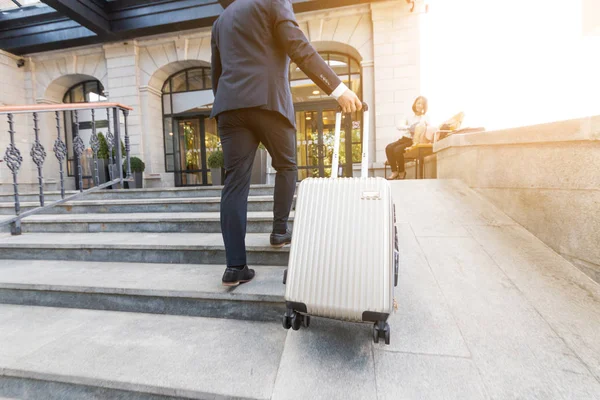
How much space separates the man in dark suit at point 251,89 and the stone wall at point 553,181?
1219 millimetres

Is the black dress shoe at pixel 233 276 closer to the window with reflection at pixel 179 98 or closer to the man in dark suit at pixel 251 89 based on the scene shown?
the man in dark suit at pixel 251 89

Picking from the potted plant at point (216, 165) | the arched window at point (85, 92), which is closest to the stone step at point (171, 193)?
the potted plant at point (216, 165)

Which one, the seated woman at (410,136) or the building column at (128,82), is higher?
the building column at (128,82)

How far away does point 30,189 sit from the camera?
814 centimetres

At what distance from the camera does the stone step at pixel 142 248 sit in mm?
2057

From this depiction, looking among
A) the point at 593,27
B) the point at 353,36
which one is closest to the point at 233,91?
the point at 593,27

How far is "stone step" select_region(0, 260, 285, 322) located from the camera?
1600mm

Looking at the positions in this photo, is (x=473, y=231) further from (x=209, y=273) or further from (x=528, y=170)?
(x=209, y=273)

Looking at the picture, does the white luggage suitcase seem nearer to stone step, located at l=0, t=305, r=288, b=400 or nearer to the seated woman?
stone step, located at l=0, t=305, r=288, b=400

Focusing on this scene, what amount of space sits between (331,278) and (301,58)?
44.5 inches

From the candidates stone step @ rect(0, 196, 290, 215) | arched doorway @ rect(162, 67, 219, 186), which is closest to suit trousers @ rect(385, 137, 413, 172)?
stone step @ rect(0, 196, 290, 215)

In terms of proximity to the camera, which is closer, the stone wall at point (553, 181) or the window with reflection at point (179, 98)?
the stone wall at point (553, 181)

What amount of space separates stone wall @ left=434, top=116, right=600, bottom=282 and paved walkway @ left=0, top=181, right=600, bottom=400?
0.13 meters

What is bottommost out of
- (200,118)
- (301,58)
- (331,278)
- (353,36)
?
(331,278)
